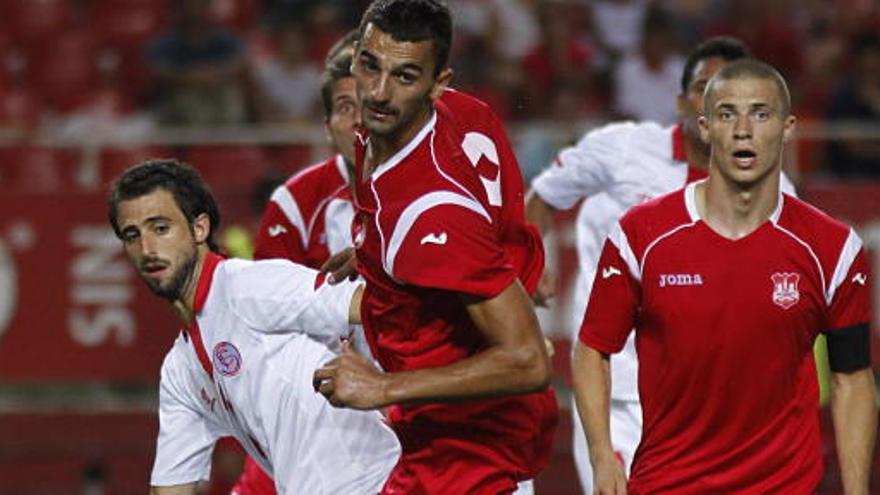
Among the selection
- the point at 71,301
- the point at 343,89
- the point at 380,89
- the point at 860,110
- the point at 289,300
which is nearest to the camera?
the point at 380,89

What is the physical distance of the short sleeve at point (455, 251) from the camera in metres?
4.39

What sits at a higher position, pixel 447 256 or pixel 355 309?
pixel 447 256

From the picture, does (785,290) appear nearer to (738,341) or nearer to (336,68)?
(738,341)

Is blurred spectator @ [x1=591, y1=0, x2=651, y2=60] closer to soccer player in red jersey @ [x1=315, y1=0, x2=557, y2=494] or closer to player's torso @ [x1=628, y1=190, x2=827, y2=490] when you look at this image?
player's torso @ [x1=628, y1=190, x2=827, y2=490]

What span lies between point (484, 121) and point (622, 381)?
7.74 ft

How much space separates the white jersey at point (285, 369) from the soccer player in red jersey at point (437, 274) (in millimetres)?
431

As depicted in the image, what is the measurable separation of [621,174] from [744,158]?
2.00 metres

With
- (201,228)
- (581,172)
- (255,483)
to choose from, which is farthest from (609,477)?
(581,172)

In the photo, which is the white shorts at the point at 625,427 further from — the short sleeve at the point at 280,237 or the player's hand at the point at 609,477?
the player's hand at the point at 609,477

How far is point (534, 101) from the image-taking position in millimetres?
11852

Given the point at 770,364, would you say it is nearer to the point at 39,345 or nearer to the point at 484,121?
the point at 484,121

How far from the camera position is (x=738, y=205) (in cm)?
512

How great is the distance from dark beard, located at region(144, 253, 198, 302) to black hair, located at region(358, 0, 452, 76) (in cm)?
122

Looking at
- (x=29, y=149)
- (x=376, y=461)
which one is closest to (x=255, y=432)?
(x=376, y=461)
